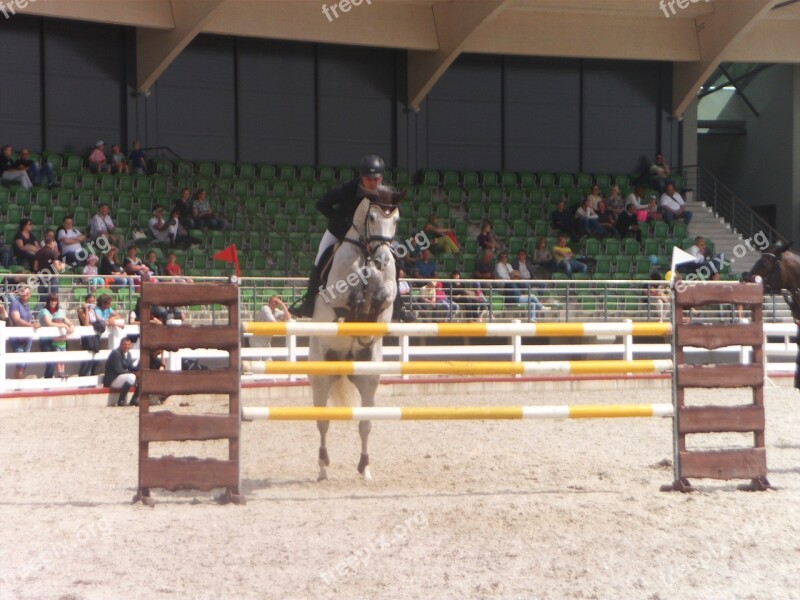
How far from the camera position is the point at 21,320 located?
1563 cm

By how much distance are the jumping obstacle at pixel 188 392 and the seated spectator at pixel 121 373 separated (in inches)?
302

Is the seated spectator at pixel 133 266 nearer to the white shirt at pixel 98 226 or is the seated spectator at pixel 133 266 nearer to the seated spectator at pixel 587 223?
the white shirt at pixel 98 226

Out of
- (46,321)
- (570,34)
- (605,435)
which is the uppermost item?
(570,34)

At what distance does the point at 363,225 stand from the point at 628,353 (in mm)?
11318

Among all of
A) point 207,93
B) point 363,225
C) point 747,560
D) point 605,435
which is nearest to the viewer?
point 747,560

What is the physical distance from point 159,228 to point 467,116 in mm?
10454

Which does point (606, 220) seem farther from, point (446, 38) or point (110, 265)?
point (110, 265)

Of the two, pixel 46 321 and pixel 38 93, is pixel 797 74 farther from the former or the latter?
pixel 46 321

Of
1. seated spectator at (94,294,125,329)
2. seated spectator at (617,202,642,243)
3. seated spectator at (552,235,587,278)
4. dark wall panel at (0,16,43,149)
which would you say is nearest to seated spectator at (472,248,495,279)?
seated spectator at (552,235,587,278)

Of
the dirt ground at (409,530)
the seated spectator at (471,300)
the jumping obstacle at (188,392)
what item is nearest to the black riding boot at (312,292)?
the dirt ground at (409,530)

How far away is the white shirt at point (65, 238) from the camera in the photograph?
1927 cm

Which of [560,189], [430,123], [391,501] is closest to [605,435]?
[391,501]

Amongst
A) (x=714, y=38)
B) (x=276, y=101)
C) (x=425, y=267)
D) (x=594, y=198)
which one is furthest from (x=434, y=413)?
(x=714, y=38)

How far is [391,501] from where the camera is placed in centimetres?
761
